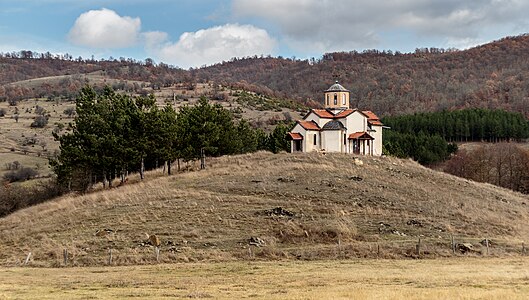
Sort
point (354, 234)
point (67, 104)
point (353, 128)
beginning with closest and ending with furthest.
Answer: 1. point (354, 234)
2. point (353, 128)
3. point (67, 104)

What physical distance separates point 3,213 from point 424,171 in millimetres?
48939

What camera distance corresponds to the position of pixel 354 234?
39531 millimetres

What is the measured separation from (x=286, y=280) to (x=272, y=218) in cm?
1573

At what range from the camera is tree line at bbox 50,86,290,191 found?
58.0 metres

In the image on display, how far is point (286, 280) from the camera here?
1040 inches

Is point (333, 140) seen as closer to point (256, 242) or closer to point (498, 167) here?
point (256, 242)

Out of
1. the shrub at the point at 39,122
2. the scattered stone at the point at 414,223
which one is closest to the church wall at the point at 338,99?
the scattered stone at the point at 414,223

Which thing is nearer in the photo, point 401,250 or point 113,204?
point 401,250

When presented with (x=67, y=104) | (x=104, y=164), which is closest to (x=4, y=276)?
(x=104, y=164)

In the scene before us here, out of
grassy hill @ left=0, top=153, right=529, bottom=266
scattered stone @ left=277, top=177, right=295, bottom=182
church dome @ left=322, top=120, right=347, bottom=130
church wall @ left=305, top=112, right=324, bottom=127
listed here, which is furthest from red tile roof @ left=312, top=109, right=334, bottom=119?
scattered stone @ left=277, top=177, right=295, bottom=182

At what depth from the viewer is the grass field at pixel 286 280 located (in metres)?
21.9

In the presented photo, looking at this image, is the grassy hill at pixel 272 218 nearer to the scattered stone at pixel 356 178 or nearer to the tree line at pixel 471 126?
the scattered stone at pixel 356 178

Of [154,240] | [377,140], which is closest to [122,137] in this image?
[154,240]

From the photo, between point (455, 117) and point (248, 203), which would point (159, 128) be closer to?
point (248, 203)
